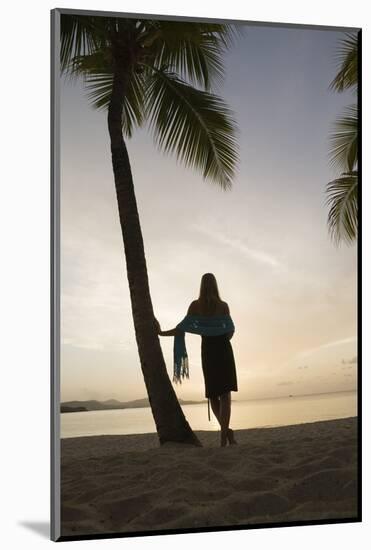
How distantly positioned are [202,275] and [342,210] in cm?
111

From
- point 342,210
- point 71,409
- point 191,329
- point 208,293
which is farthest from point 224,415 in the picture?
point 342,210

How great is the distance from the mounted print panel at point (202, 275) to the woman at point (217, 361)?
0.4 inches

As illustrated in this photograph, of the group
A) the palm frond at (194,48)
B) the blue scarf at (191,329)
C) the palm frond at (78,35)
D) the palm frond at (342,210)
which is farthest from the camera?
the palm frond at (342,210)

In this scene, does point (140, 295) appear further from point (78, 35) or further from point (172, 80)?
point (78, 35)

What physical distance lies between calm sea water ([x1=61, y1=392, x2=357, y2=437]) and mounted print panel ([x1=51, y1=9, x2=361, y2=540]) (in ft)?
0.04

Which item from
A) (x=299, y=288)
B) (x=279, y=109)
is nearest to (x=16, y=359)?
(x=299, y=288)

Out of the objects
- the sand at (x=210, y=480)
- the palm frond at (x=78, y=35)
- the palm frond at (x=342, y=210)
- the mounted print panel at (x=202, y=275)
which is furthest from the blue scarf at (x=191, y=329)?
the palm frond at (x=78, y=35)

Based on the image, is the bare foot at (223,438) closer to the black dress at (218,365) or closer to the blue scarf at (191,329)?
the black dress at (218,365)

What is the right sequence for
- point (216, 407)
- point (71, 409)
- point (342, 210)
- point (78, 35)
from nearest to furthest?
point (71, 409) → point (78, 35) → point (216, 407) → point (342, 210)

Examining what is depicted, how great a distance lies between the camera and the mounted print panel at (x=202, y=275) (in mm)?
6703

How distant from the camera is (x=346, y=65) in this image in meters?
7.39

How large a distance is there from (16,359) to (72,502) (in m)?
0.99

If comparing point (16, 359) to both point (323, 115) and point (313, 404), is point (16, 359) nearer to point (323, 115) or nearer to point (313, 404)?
point (313, 404)

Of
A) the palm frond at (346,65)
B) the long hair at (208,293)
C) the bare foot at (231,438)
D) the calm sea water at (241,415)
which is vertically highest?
the palm frond at (346,65)
